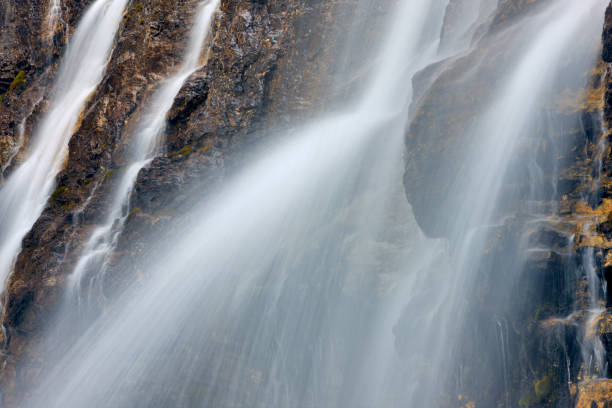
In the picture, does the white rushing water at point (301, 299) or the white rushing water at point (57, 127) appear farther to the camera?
the white rushing water at point (57, 127)

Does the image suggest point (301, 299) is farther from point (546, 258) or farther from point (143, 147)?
point (143, 147)

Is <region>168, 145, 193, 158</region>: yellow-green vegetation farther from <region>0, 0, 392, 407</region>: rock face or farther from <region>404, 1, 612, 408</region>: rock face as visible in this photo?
<region>404, 1, 612, 408</region>: rock face

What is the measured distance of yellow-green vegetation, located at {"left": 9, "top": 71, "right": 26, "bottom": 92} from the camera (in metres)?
19.3

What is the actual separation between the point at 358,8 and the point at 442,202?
8.74 meters

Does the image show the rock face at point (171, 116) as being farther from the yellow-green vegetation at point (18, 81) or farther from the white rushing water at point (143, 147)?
the yellow-green vegetation at point (18, 81)

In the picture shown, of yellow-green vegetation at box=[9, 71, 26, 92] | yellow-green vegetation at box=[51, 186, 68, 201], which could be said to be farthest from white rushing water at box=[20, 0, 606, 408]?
yellow-green vegetation at box=[9, 71, 26, 92]

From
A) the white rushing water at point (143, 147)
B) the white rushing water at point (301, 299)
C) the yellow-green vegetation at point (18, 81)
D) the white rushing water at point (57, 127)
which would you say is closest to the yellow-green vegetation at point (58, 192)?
the white rushing water at point (57, 127)

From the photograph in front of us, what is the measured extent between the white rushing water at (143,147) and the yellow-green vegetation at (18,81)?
33.1 ft

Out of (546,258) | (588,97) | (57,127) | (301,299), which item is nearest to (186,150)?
(301,299)

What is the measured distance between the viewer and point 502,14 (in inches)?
359

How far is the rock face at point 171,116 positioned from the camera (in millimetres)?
10914

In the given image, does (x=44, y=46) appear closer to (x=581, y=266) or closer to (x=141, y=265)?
(x=141, y=265)

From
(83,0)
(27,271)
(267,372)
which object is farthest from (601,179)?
(83,0)

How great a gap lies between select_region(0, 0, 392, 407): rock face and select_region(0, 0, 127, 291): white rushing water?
1030 mm
